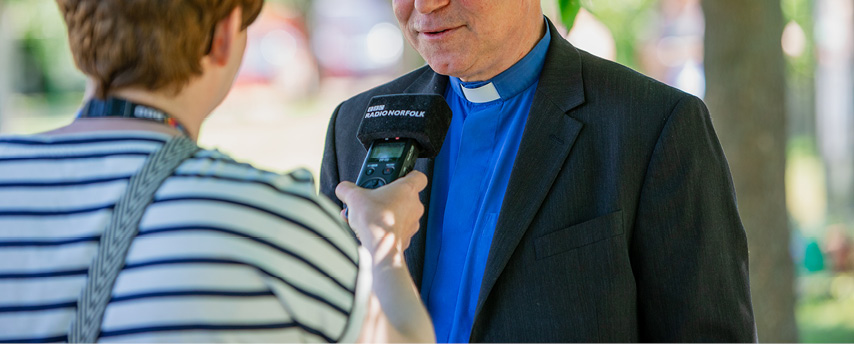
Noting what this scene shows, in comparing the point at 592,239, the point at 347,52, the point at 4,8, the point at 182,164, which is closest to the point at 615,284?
the point at 592,239

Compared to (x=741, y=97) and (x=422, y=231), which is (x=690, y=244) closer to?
(x=422, y=231)

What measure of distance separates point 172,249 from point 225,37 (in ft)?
1.36

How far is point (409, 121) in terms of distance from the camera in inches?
86.1

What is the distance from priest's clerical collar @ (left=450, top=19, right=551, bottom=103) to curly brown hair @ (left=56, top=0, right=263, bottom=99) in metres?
1.25

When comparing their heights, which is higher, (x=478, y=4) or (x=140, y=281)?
(x=478, y=4)

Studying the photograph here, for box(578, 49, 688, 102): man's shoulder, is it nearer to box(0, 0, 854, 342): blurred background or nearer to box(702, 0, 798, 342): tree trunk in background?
box(0, 0, 854, 342): blurred background

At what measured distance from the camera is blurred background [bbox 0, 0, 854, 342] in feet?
13.9

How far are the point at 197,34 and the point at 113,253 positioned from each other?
1.30ft

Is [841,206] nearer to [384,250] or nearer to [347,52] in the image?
[384,250]

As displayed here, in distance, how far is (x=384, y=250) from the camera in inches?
66.1

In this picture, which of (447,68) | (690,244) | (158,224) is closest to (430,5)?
(447,68)

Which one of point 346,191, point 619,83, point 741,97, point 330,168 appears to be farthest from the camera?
point 741,97

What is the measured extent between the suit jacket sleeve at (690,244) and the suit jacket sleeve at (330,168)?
1024mm

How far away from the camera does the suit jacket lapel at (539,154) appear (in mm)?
2285
